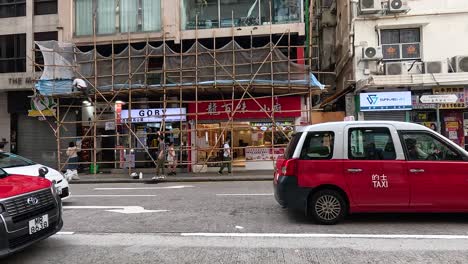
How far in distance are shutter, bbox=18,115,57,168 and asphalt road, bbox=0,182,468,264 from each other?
14.5m

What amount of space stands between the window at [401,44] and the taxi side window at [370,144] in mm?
13602

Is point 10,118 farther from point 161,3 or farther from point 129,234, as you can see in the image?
point 129,234

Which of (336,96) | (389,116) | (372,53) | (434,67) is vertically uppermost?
(372,53)

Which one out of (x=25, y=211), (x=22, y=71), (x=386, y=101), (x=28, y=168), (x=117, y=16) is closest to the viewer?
(x=25, y=211)

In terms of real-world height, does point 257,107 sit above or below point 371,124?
above

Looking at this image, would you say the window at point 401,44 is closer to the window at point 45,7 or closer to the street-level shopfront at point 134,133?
the street-level shopfront at point 134,133

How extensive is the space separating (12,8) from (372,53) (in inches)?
714

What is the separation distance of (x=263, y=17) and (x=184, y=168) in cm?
784

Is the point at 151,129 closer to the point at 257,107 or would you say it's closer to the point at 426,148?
the point at 257,107

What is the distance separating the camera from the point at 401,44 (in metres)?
20.1

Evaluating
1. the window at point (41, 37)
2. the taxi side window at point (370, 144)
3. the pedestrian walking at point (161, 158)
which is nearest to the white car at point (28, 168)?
the taxi side window at point (370, 144)

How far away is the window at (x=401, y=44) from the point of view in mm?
20000

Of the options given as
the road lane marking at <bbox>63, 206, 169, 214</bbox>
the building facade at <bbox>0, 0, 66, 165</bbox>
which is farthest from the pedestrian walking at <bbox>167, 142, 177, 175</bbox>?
the road lane marking at <bbox>63, 206, 169, 214</bbox>

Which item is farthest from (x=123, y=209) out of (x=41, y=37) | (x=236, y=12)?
(x=41, y=37)
